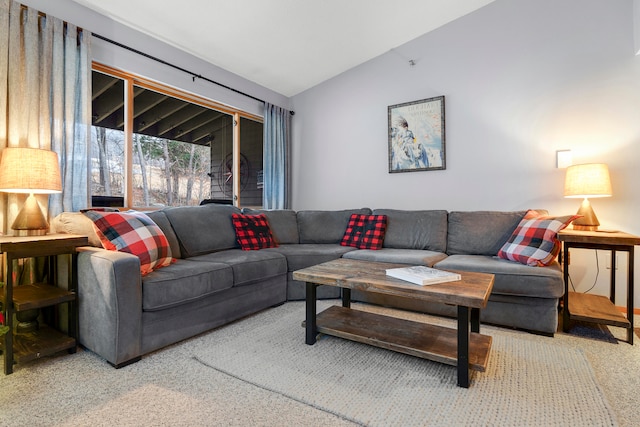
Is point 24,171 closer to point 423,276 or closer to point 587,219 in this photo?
point 423,276

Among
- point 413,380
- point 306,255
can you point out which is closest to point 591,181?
point 413,380

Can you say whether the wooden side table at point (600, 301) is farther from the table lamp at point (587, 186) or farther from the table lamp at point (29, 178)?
the table lamp at point (29, 178)

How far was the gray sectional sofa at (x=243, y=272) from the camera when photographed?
1.77 metres

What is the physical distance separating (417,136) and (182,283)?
287cm

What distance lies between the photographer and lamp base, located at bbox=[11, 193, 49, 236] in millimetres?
1954

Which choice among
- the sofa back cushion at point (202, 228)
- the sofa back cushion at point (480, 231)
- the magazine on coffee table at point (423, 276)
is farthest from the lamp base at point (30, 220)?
the sofa back cushion at point (480, 231)

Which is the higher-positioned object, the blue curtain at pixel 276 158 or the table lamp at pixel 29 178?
the blue curtain at pixel 276 158

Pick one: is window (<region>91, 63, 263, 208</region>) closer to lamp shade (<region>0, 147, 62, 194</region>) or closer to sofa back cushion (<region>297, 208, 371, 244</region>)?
lamp shade (<region>0, 147, 62, 194</region>)

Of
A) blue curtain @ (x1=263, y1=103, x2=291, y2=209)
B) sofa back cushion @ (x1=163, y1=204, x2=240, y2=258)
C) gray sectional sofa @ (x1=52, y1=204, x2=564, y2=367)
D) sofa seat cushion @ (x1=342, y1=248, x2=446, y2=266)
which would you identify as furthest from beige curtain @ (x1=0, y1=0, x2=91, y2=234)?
sofa seat cushion @ (x1=342, y1=248, x2=446, y2=266)

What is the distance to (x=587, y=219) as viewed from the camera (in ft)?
8.47

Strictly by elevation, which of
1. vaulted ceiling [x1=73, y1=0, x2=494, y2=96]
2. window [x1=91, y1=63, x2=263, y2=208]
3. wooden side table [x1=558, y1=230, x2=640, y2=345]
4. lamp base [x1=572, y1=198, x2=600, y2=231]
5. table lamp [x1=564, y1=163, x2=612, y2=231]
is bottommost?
wooden side table [x1=558, y1=230, x2=640, y2=345]

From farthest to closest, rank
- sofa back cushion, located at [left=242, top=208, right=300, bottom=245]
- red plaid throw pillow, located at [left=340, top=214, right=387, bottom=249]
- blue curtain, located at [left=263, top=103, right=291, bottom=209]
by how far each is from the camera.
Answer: blue curtain, located at [left=263, top=103, right=291, bottom=209]
sofa back cushion, located at [left=242, top=208, right=300, bottom=245]
red plaid throw pillow, located at [left=340, top=214, right=387, bottom=249]

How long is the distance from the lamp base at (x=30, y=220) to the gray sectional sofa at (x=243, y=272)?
0.40ft

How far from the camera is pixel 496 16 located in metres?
3.23
